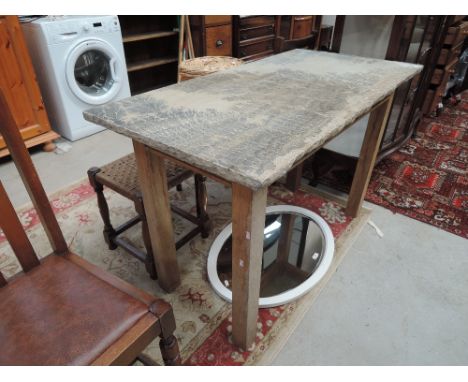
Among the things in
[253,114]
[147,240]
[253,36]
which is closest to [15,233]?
[147,240]

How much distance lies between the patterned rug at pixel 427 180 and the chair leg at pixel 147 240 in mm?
1269

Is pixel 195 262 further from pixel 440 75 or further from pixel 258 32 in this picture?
pixel 258 32

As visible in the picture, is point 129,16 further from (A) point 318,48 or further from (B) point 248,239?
(B) point 248,239

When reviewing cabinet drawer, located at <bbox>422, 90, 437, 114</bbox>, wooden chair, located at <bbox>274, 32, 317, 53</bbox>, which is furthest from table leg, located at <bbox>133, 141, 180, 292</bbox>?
cabinet drawer, located at <bbox>422, 90, 437, 114</bbox>

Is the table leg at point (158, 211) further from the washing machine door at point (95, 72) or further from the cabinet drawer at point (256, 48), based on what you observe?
the cabinet drawer at point (256, 48)

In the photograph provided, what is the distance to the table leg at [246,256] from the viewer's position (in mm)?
842

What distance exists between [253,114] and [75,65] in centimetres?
216

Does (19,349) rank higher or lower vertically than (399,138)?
higher

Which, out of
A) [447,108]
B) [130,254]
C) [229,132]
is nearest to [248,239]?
[229,132]

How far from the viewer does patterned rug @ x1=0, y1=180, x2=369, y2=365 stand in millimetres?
1225

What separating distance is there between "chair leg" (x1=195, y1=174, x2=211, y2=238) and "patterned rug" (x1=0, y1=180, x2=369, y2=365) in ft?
0.18

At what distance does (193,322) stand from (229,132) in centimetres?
80

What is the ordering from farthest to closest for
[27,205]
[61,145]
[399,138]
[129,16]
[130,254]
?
[129,16], [61,145], [399,138], [27,205], [130,254]

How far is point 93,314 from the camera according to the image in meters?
0.81
